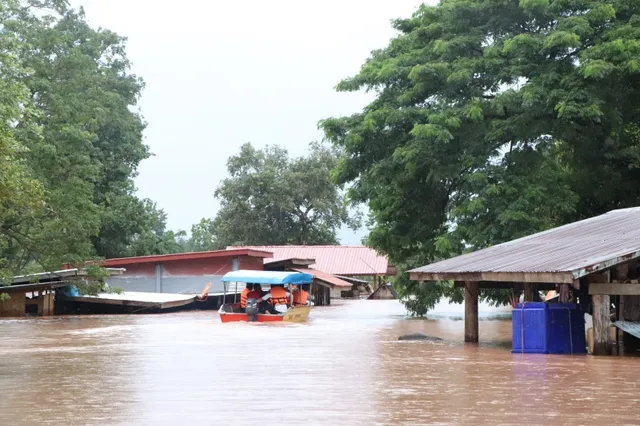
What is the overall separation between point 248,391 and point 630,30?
18.3m

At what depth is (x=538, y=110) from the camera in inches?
1078

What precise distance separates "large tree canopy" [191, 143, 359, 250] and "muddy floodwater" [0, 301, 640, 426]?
136ft

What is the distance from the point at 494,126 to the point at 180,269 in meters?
22.8

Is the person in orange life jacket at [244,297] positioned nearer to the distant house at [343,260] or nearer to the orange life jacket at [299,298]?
the orange life jacket at [299,298]

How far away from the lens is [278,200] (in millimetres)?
66438

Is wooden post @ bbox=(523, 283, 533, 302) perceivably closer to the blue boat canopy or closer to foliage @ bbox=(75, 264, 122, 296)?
the blue boat canopy

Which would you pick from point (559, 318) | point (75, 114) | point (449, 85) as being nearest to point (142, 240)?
point (75, 114)

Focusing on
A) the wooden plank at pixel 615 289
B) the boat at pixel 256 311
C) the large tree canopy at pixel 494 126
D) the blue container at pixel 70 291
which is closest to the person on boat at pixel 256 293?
the boat at pixel 256 311

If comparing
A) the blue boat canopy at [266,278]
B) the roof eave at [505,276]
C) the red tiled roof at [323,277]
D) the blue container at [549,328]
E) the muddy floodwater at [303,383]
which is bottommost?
the muddy floodwater at [303,383]

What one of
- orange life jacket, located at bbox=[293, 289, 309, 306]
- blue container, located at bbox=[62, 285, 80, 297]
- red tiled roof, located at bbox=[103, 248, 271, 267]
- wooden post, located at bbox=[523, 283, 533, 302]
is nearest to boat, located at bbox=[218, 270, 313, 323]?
orange life jacket, located at bbox=[293, 289, 309, 306]

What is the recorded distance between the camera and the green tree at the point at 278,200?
218ft

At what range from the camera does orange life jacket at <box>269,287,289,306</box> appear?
34000mm

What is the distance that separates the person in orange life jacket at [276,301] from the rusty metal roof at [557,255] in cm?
1198

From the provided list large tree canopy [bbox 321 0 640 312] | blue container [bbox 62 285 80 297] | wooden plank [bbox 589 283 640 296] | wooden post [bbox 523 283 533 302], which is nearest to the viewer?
wooden plank [bbox 589 283 640 296]
